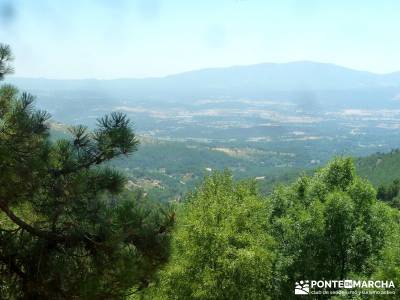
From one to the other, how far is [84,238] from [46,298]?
1046 mm

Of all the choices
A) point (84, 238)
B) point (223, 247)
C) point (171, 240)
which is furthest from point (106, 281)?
point (223, 247)

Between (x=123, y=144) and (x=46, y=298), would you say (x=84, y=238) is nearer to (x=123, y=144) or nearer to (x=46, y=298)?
(x=46, y=298)

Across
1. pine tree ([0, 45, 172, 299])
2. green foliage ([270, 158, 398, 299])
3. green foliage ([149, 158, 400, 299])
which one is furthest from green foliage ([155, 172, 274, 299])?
pine tree ([0, 45, 172, 299])

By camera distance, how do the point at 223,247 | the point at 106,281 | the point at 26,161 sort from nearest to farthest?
1. the point at 26,161
2. the point at 106,281
3. the point at 223,247

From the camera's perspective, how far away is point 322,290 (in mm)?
18859

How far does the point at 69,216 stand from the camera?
6414 millimetres
